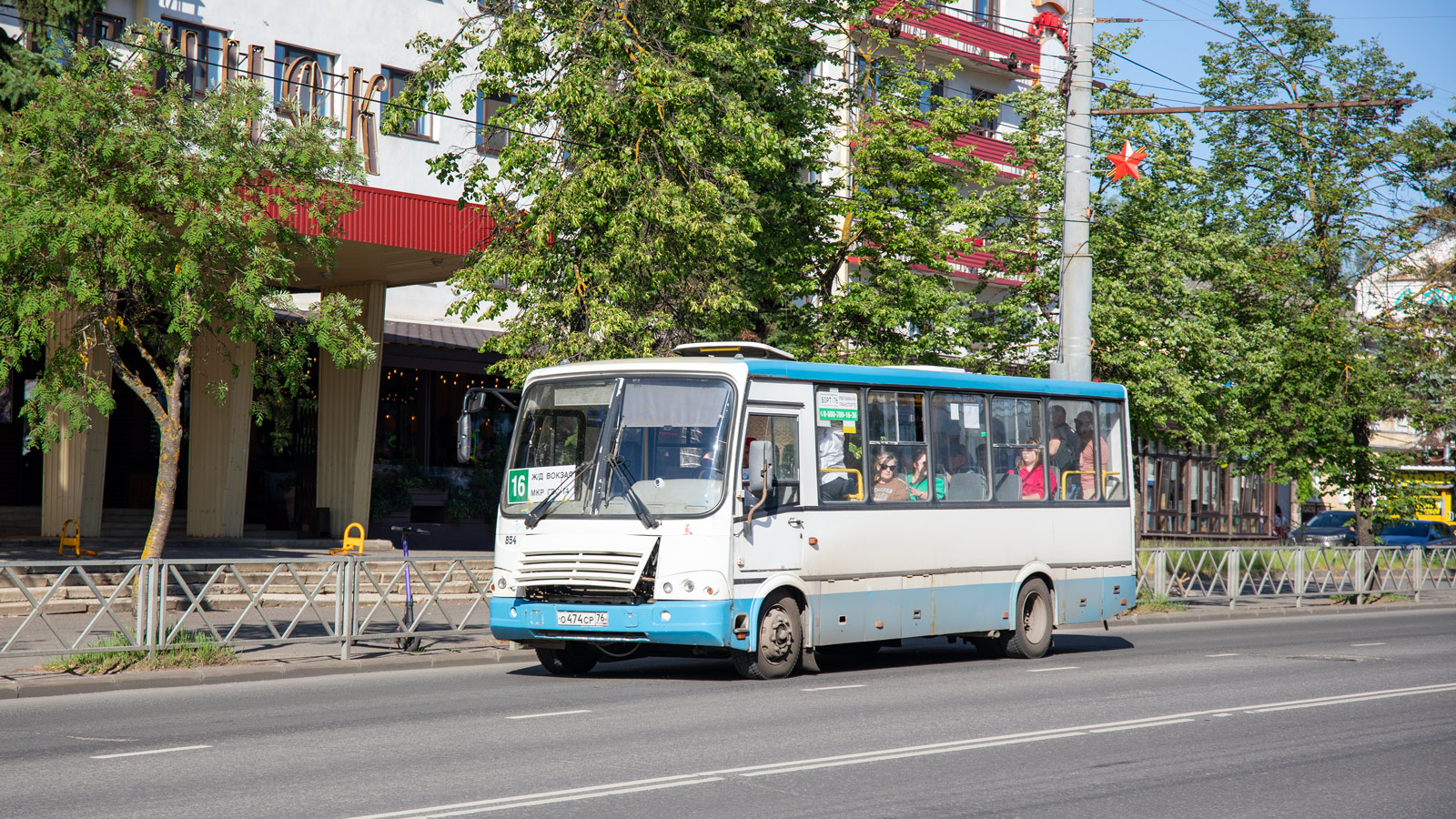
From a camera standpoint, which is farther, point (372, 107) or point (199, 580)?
point (372, 107)

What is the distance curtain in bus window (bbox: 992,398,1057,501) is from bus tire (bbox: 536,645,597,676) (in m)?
4.96

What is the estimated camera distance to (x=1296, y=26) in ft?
99.6

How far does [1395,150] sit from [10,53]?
25.9 m

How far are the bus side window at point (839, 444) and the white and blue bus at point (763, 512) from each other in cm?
2

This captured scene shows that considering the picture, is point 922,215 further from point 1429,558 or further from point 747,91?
point 1429,558

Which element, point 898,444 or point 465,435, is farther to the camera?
point 898,444

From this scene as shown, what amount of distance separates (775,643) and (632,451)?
7.55 feet

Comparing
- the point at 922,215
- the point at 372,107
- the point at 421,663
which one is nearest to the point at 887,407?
the point at 421,663

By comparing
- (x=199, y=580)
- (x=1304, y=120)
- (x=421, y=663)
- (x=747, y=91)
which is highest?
(x=1304, y=120)

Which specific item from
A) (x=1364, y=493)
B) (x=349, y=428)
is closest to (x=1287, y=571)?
(x=1364, y=493)

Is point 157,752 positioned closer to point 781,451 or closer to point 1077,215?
point 781,451

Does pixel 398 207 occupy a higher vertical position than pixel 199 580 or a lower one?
higher

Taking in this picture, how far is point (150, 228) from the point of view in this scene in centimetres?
1437

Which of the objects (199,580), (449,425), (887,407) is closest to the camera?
(199,580)
